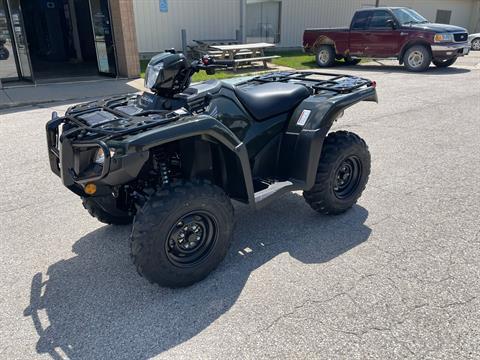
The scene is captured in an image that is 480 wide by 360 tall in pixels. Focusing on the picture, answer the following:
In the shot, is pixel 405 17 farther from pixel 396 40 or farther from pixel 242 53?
pixel 242 53

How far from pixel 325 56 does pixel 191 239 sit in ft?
45.3

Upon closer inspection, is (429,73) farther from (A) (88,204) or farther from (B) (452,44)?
(A) (88,204)

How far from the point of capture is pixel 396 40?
13.3 metres

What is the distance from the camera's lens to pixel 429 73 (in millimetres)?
12953

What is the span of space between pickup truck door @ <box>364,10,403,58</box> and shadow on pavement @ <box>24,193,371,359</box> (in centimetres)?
1133

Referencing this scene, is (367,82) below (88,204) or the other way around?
the other way around

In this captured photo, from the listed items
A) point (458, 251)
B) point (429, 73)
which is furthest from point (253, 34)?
point (458, 251)

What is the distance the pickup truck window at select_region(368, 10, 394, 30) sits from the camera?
13442 millimetres

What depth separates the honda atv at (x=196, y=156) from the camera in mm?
2574

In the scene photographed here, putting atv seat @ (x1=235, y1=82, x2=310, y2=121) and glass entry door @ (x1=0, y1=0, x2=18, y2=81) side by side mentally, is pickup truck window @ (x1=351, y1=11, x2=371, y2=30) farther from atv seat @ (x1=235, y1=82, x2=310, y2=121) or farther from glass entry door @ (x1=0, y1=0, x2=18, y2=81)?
atv seat @ (x1=235, y1=82, x2=310, y2=121)

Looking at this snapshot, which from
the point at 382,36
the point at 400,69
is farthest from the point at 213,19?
the point at 400,69

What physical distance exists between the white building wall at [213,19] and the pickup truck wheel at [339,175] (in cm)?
1374

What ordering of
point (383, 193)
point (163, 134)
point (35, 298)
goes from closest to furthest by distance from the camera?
point (163, 134) < point (35, 298) < point (383, 193)

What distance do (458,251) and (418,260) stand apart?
41 centimetres
